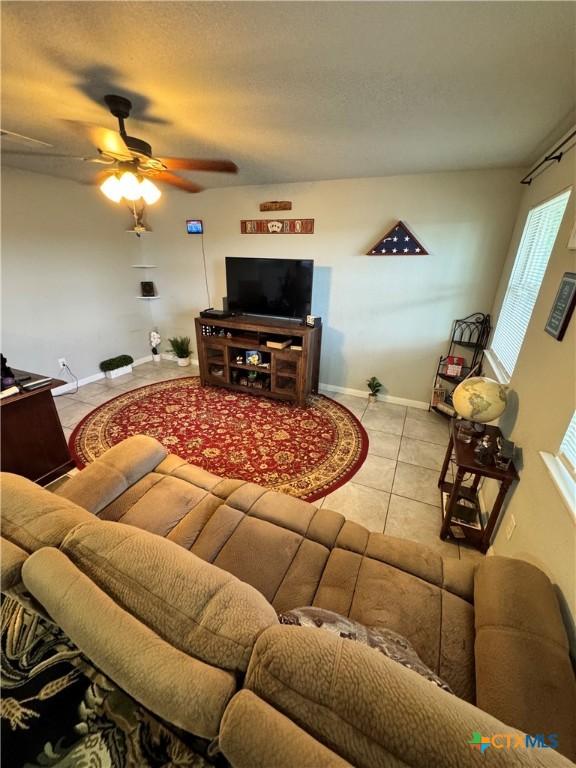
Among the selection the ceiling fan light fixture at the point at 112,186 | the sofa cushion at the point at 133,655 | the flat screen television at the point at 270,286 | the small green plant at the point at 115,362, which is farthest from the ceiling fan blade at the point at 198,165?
the small green plant at the point at 115,362

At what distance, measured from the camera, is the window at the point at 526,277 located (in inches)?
76.1

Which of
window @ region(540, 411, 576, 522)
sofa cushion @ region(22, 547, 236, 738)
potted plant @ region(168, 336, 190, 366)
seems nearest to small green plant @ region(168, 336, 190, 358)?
potted plant @ region(168, 336, 190, 366)

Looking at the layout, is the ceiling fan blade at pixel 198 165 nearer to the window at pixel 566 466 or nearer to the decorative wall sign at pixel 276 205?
the decorative wall sign at pixel 276 205

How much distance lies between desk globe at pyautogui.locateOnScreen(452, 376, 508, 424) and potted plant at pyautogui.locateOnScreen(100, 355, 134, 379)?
4128 millimetres

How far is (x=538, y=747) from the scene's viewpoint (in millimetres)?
507

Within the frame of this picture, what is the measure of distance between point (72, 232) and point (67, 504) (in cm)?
370

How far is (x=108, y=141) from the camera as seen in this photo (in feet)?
5.61

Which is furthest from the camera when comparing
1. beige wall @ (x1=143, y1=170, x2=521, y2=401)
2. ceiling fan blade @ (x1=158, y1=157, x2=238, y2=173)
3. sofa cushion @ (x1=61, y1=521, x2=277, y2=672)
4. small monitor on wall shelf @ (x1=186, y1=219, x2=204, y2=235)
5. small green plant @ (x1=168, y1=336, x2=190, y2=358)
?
small green plant @ (x1=168, y1=336, x2=190, y2=358)

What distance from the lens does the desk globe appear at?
1718 millimetres

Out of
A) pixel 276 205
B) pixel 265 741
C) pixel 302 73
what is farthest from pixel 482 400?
pixel 276 205

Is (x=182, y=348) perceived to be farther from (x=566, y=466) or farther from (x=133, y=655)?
(x=566, y=466)

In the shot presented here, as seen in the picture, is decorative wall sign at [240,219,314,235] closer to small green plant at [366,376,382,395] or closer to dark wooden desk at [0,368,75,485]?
small green plant at [366,376,382,395]

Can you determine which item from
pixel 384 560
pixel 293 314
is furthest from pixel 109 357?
pixel 384 560

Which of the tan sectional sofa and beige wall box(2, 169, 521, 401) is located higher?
beige wall box(2, 169, 521, 401)
